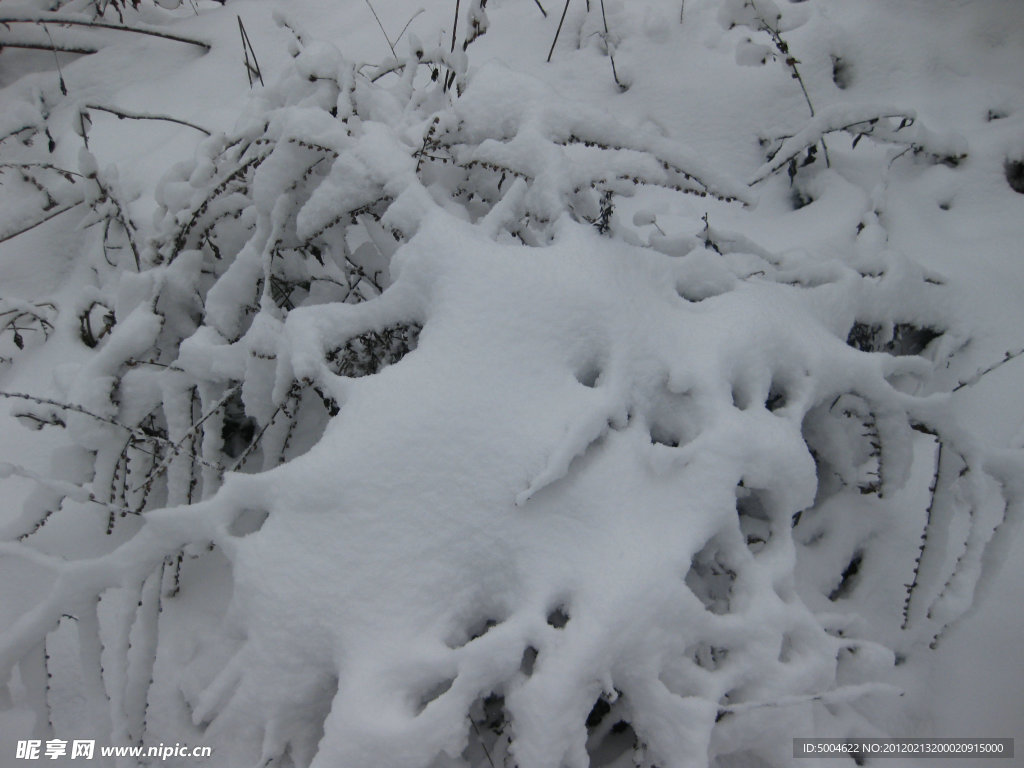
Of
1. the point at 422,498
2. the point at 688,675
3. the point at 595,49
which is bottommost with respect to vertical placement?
the point at 688,675

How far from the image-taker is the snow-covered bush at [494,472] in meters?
1.03

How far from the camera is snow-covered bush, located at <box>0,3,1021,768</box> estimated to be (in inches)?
40.6

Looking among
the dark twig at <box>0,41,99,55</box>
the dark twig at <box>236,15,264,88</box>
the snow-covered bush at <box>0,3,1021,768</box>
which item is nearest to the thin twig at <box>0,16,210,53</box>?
the dark twig at <box>0,41,99,55</box>

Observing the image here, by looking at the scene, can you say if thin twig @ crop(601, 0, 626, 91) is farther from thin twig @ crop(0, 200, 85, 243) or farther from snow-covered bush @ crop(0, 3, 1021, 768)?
thin twig @ crop(0, 200, 85, 243)

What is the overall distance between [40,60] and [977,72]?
349 cm

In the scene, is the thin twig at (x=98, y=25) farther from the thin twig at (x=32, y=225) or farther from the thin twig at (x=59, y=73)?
the thin twig at (x=32, y=225)

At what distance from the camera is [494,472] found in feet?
3.55

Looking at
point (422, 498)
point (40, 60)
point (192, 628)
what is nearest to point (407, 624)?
point (422, 498)

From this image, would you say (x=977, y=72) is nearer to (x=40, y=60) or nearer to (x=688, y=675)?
(x=688, y=675)

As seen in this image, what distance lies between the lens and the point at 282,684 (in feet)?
3.45

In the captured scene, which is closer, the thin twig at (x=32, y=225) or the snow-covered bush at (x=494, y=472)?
the snow-covered bush at (x=494, y=472)

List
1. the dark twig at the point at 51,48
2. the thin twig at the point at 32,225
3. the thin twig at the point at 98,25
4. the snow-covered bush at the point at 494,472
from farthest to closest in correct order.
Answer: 1. the dark twig at the point at 51,48
2. the thin twig at the point at 98,25
3. the thin twig at the point at 32,225
4. the snow-covered bush at the point at 494,472

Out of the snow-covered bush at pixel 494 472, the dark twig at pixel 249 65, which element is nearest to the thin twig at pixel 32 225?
the snow-covered bush at pixel 494 472

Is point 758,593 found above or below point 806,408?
below
